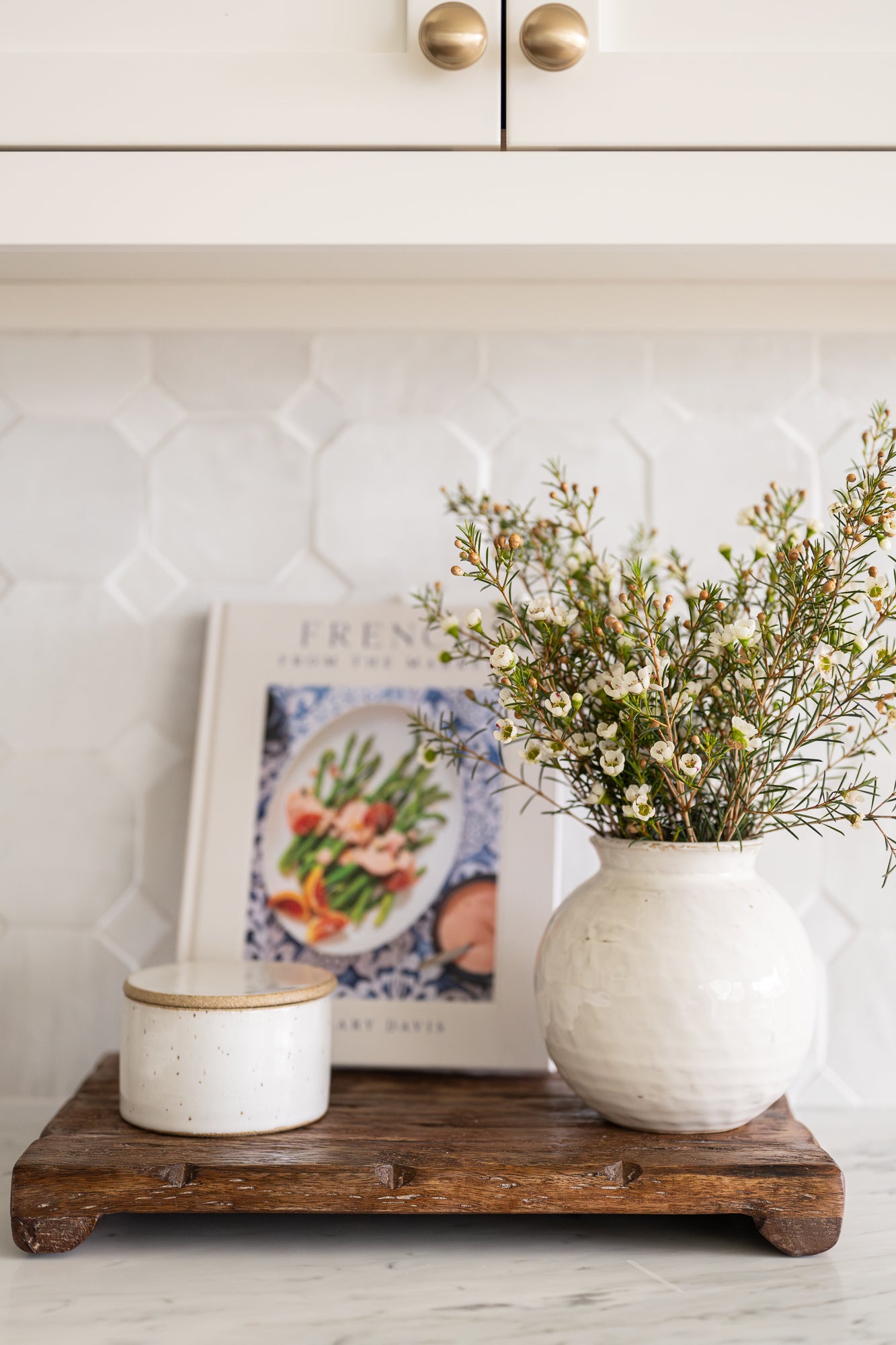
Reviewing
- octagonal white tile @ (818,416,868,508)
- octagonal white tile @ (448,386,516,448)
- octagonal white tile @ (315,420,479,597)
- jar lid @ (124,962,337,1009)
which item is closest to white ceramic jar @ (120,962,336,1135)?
jar lid @ (124,962,337,1009)

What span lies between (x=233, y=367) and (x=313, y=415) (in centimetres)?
8

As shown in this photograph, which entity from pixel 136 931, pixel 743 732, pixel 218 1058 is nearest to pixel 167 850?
pixel 136 931

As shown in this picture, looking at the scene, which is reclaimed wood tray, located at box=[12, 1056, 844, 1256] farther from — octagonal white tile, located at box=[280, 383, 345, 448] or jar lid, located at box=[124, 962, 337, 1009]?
octagonal white tile, located at box=[280, 383, 345, 448]

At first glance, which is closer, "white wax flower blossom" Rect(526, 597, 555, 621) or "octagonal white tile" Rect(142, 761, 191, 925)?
"white wax flower blossom" Rect(526, 597, 555, 621)

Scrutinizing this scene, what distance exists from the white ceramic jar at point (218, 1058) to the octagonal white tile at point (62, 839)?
0.78ft

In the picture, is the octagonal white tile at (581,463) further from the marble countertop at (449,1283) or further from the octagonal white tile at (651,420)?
the marble countertop at (449,1283)

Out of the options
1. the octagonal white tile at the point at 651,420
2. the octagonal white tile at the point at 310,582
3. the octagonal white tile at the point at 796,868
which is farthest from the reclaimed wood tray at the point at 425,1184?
the octagonal white tile at the point at 651,420

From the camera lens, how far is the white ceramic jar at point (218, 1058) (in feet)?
2.31

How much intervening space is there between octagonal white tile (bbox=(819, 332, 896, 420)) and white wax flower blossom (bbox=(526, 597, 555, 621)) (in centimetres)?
41

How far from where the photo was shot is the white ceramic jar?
0.70 m

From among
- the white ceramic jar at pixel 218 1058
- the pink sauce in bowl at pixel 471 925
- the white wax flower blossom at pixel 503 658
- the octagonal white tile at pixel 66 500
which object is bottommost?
the white ceramic jar at pixel 218 1058

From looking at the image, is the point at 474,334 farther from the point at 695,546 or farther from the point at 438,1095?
the point at 438,1095

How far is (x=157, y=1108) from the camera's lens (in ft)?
2.33

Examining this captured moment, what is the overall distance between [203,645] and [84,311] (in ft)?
0.96
